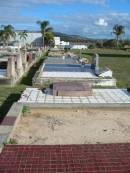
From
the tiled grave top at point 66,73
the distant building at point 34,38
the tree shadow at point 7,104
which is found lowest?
the distant building at point 34,38

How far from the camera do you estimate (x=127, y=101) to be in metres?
8.20

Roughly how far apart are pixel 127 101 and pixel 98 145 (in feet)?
10.7

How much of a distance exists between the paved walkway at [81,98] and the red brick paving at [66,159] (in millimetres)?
3057

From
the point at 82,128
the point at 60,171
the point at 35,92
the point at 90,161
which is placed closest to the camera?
the point at 60,171

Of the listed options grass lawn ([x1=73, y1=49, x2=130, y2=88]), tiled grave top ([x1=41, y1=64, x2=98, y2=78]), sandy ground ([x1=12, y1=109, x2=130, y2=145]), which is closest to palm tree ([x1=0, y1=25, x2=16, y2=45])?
grass lawn ([x1=73, y1=49, x2=130, y2=88])

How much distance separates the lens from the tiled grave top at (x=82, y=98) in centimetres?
803

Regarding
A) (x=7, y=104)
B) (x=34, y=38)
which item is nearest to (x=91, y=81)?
(x=7, y=104)

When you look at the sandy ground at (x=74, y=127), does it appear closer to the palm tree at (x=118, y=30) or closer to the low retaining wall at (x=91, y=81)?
the low retaining wall at (x=91, y=81)

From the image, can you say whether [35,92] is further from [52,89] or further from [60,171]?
[60,171]

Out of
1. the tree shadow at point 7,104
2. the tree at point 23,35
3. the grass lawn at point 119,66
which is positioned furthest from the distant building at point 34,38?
the tree shadow at point 7,104

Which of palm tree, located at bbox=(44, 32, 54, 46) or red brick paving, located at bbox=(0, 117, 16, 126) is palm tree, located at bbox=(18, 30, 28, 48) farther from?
red brick paving, located at bbox=(0, 117, 16, 126)

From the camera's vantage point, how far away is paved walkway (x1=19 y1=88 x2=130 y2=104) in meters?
8.13

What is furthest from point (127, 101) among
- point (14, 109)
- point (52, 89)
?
point (14, 109)

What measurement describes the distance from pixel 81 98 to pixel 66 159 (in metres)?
4.09
